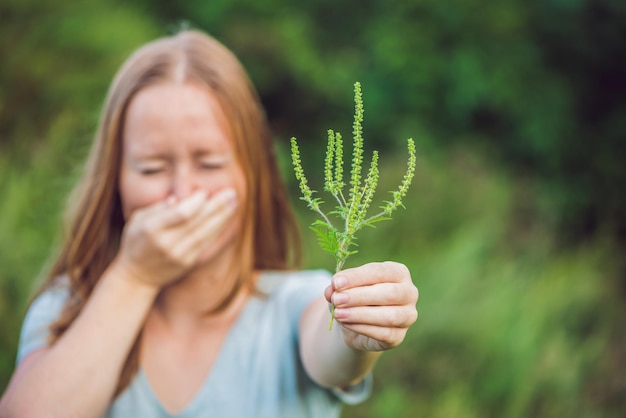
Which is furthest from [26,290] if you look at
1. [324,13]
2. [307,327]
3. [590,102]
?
Answer: [590,102]

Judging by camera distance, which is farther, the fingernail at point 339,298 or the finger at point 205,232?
the finger at point 205,232

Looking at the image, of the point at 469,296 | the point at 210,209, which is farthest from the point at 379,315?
the point at 469,296

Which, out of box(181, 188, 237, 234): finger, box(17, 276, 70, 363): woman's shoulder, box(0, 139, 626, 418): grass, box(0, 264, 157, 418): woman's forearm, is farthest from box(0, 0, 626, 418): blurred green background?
Result: box(181, 188, 237, 234): finger

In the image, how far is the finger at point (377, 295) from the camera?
1236 millimetres

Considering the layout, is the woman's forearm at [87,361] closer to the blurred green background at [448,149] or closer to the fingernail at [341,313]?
the fingernail at [341,313]

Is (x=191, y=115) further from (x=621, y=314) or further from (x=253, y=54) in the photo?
(x=253, y=54)

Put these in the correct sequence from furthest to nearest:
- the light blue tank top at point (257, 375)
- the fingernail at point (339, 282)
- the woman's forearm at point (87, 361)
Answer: the light blue tank top at point (257, 375)
the woman's forearm at point (87, 361)
the fingernail at point (339, 282)

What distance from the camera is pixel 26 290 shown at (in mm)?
3686

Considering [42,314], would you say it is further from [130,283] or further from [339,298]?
[339,298]

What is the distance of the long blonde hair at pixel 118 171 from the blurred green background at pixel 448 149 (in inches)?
63.1

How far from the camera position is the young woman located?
1818 millimetres

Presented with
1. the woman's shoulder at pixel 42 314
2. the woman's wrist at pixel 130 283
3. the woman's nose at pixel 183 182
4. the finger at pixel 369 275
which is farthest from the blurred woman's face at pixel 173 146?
the finger at pixel 369 275

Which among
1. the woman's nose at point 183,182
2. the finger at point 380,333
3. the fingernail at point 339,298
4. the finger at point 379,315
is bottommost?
the finger at point 380,333

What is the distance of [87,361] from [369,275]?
919mm
